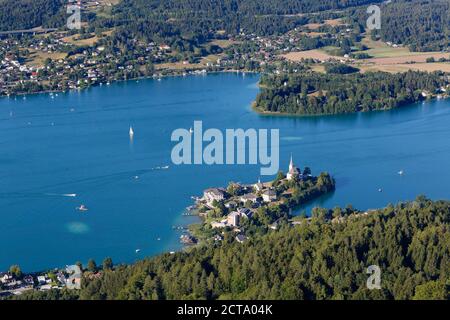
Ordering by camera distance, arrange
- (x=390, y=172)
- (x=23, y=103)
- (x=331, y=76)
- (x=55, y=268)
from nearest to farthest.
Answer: (x=55, y=268)
(x=390, y=172)
(x=23, y=103)
(x=331, y=76)

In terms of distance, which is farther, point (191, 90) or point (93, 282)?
point (191, 90)

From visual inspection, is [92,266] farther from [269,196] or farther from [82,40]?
[82,40]

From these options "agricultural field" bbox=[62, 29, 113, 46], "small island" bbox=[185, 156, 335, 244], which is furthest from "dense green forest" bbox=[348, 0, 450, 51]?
"small island" bbox=[185, 156, 335, 244]

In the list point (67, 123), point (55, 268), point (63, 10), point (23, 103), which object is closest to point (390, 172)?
point (55, 268)

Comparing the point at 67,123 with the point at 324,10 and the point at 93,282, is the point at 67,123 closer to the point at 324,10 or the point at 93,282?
the point at 93,282

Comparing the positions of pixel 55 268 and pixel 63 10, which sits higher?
pixel 63 10

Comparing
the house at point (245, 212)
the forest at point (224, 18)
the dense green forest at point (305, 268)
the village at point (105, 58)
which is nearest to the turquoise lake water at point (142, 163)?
the house at point (245, 212)

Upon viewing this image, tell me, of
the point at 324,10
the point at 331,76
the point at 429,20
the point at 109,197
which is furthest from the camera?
the point at 324,10

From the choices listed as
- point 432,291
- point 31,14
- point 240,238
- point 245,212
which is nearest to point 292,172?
point 245,212
